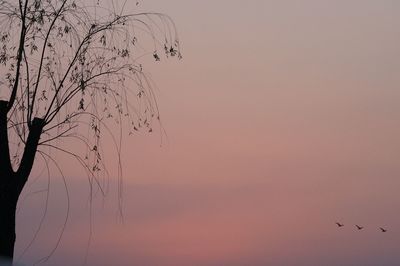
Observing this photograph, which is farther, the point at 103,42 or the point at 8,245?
the point at 103,42

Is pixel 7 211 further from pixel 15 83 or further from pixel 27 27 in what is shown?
pixel 27 27

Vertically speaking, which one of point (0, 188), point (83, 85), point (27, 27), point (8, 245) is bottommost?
point (8, 245)

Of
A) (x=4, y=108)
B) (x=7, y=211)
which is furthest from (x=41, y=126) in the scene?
(x=7, y=211)

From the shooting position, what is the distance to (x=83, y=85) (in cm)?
1249

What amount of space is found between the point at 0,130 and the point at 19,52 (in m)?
1.28

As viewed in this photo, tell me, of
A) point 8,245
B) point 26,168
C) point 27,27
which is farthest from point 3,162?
point 27,27

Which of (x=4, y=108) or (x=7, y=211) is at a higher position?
(x=4, y=108)

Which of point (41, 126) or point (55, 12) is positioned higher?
point (55, 12)

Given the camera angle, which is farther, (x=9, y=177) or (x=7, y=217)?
(x=9, y=177)

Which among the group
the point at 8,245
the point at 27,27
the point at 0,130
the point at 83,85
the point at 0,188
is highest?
the point at 27,27

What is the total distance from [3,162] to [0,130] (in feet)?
1.61

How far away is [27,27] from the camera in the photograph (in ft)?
40.8

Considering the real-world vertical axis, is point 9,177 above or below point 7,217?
above

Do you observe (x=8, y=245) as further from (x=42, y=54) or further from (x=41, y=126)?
(x=42, y=54)
